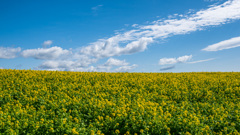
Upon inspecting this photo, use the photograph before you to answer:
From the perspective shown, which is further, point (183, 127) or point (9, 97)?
point (9, 97)

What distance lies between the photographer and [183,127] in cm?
631

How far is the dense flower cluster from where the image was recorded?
617 cm

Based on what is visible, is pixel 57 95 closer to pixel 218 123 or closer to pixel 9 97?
pixel 9 97

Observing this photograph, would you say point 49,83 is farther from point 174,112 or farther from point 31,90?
point 174,112

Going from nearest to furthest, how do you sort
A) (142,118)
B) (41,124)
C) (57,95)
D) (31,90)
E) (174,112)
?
(41,124) < (142,118) < (174,112) < (57,95) < (31,90)

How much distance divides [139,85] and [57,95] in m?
5.60

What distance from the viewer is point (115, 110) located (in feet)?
24.7

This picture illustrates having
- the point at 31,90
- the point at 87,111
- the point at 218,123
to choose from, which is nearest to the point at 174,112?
the point at 218,123

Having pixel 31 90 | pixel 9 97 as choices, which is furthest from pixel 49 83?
pixel 9 97

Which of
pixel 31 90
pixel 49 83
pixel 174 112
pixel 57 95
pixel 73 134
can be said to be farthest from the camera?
pixel 49 83

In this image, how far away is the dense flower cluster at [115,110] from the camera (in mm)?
6168

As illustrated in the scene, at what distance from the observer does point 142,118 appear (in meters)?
6.92

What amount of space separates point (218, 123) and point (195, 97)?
5335 mm

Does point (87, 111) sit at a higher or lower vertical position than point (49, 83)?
lower
